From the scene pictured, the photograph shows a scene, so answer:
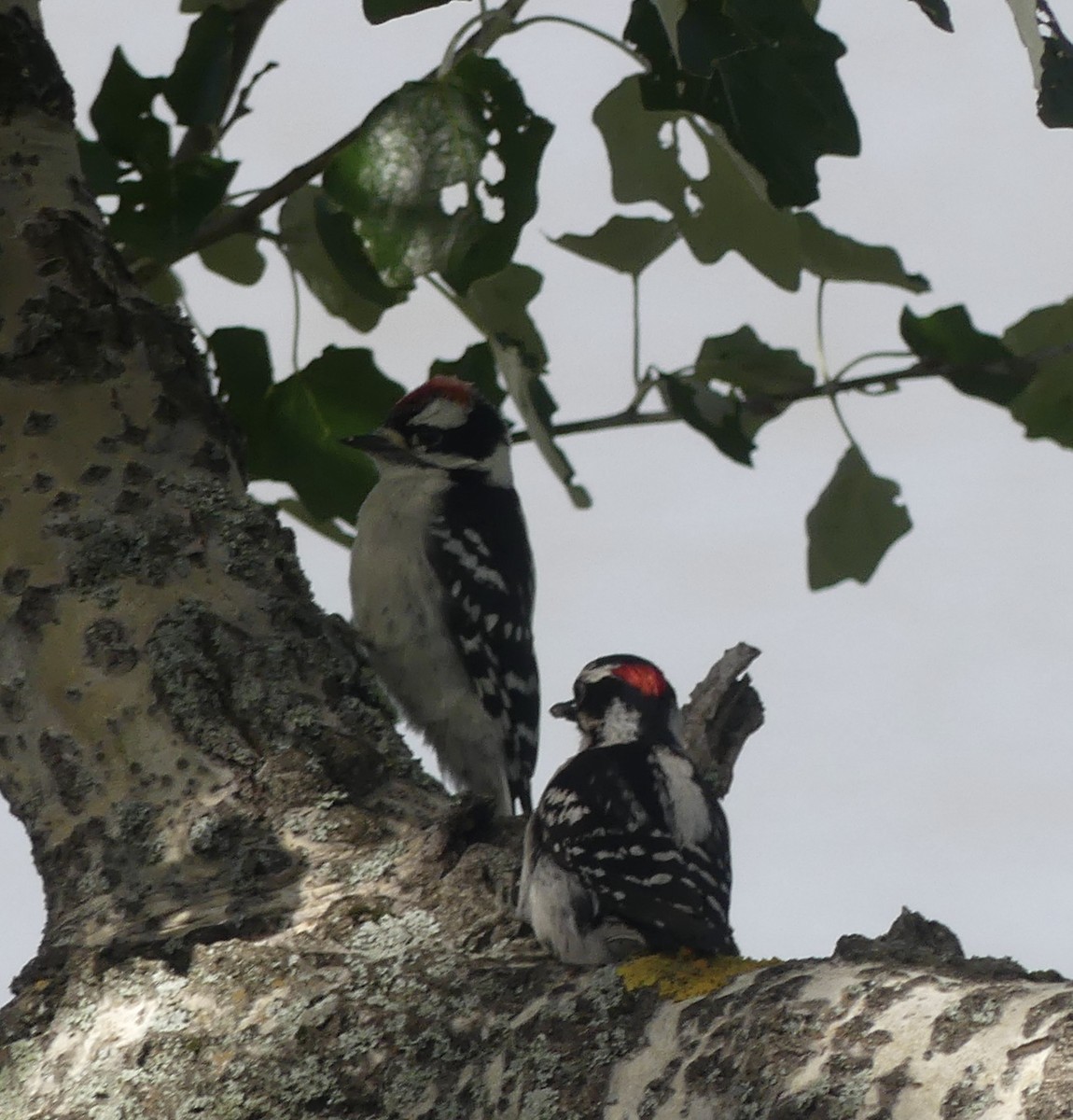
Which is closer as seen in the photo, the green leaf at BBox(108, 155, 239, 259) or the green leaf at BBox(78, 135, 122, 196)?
the green leaf at BBox(108, 155, 239, 259)

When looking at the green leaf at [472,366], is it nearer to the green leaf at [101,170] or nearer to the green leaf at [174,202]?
the green leaf at [174,202]

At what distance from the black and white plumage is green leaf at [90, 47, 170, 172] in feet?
4.32

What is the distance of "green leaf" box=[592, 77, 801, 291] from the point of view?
117 inches

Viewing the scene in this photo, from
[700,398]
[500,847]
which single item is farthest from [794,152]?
[500,847]

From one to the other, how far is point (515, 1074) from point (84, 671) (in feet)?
3.05

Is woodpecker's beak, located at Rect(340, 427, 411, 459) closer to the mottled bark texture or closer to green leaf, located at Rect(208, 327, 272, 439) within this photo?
green leaf, located at Rect(208, 327, 272, 439)

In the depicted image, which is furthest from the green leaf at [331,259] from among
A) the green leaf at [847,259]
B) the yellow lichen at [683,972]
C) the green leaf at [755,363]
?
the yellow lichen at [683,972]

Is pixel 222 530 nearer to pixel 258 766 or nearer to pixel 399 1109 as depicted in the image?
pixel 258 766

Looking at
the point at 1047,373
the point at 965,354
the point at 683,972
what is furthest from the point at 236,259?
the point at 683,972

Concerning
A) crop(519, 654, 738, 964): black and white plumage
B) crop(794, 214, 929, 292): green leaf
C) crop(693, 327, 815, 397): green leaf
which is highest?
crop(794, 214, 929, 292): green leaf

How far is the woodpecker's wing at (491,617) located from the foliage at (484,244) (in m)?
0.36

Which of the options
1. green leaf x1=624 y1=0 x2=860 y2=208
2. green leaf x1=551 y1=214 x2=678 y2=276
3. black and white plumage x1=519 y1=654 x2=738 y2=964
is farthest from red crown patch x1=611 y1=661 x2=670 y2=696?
green leaf x1=624 y1=0 x2=860 y2=208

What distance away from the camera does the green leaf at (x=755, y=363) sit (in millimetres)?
2969

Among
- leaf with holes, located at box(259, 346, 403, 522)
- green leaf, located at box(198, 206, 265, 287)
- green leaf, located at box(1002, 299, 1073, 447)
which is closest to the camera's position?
green leaf, located at box(1002, 299, 1073, 447)
